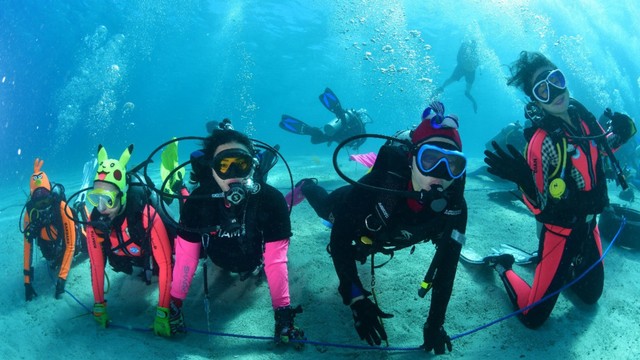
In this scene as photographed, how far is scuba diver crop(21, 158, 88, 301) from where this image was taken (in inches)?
204

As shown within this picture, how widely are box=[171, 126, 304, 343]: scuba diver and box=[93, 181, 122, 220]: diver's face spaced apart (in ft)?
3.23

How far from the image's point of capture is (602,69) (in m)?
33.9

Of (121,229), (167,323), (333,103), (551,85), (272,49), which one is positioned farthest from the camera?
(272,49)

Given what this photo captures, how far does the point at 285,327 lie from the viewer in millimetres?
3414

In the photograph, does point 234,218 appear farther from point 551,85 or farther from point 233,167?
point 551,85

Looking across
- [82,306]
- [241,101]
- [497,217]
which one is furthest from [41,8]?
[241,101]

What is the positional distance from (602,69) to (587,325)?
41647 millimetres

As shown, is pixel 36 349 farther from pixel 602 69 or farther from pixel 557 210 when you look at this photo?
pixel 602 69

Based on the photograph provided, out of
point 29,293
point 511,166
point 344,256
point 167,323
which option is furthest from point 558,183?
point 29,293

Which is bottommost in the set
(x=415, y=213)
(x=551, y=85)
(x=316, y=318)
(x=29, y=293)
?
(x=29, y=293)

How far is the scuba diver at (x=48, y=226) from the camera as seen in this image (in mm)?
5191

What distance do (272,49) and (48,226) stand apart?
151 feet

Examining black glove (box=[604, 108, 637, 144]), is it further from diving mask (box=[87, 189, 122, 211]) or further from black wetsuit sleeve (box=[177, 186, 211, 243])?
diving mask (box=[87, 189, 122, 211])

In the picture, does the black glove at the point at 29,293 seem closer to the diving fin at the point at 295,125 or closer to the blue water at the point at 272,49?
the diving fin at the point at 295,125
